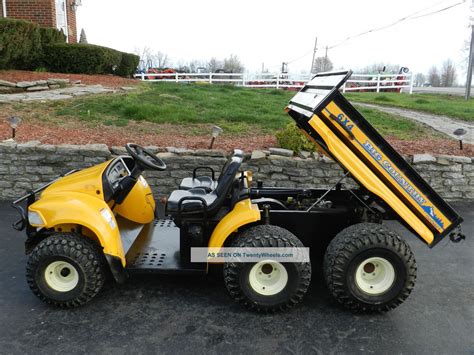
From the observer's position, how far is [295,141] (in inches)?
251

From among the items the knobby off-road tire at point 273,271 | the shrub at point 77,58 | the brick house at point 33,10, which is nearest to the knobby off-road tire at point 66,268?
the knobby off-road tire at point 273,271

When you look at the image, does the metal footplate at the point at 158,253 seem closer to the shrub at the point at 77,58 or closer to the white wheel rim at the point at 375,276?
the white wheel rim at the point at 375,276

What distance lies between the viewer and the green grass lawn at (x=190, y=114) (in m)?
8.16

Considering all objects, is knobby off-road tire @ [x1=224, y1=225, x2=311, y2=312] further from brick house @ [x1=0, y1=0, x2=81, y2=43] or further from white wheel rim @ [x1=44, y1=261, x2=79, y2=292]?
brick house @ [x1=0, y1=0, x2=81, y2=43]

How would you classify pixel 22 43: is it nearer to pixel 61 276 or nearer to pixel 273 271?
pixel 61 276

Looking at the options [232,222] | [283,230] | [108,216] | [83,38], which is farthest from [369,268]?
[83,38]

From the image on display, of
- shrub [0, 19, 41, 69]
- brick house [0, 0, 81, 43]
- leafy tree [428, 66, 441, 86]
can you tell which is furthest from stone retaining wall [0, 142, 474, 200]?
leafy tree [428, 66, 441, 86]

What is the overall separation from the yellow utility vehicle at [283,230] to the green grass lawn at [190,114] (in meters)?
4.47

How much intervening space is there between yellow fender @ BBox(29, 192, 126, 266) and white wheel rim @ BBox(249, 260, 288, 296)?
1022 millimetres

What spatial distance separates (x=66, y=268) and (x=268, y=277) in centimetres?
157

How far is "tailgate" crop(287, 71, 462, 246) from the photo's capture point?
3.06 meters

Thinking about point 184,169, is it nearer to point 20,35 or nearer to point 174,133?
point 174,133

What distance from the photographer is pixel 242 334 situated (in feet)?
10.0

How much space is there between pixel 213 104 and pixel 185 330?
7577 millimetres
